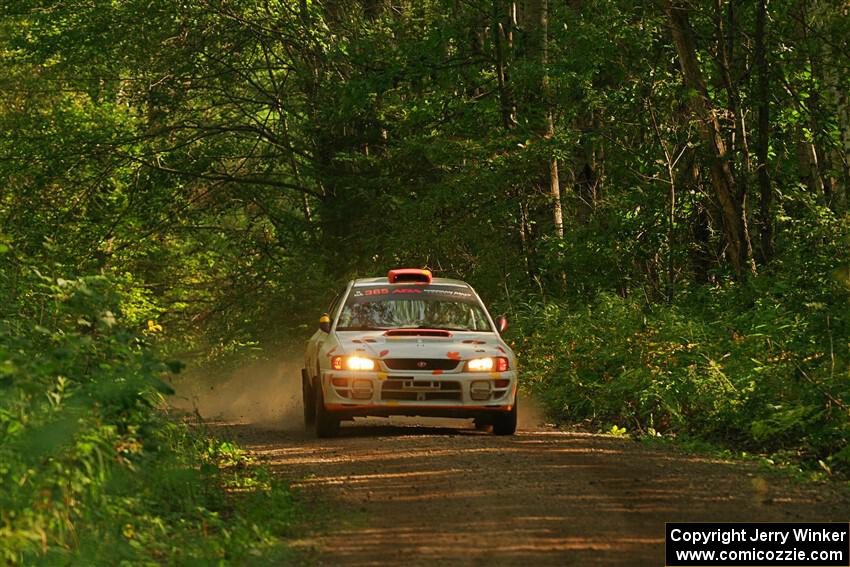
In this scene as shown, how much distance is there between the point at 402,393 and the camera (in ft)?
45.5

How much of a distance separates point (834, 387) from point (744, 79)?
32.4ft

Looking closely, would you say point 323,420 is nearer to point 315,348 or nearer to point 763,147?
point 315,348

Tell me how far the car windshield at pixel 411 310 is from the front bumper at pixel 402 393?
3.61ft

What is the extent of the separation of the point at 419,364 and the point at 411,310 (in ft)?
4.60

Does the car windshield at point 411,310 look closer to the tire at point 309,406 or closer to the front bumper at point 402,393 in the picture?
the tire at point 309,406

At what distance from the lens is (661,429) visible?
596 inches

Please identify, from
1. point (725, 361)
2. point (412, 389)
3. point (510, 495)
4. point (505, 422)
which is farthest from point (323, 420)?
point (725, 361)

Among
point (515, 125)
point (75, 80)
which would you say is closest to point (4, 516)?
point (515, 125)

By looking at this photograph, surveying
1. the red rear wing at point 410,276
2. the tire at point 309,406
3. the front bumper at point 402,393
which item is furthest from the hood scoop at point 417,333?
the red rear wing at point 410,276

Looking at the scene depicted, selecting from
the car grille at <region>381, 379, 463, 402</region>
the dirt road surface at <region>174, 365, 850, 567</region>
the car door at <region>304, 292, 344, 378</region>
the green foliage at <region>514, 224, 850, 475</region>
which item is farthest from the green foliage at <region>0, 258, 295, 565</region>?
the green foliage at <region>514, 224, 850, 475</region>

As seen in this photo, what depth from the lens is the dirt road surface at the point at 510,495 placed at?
321 inches

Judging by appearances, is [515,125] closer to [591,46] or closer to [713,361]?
[591,46]

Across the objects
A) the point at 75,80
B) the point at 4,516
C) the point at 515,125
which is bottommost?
the point at 4,516

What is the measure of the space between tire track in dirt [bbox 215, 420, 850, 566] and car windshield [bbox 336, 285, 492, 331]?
1.37 meters
